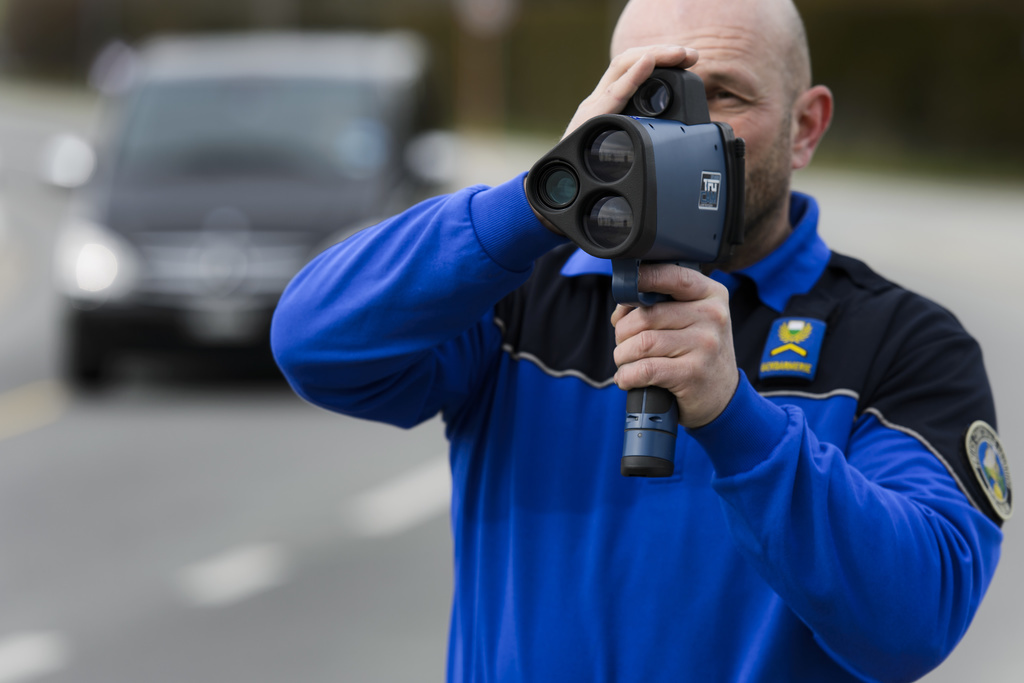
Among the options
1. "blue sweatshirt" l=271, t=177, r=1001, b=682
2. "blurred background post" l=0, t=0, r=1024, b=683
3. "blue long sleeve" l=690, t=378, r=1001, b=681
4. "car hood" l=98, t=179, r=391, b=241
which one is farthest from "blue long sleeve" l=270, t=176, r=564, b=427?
"car hood" l=98, t=179, r=391, b=241

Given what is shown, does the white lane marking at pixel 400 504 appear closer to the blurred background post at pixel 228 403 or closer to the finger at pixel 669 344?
the blurred background post at pixel 228 403

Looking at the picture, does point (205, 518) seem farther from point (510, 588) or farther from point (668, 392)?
point (668, 392)

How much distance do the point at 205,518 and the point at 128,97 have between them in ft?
14.0

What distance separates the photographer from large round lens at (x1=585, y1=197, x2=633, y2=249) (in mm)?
1762

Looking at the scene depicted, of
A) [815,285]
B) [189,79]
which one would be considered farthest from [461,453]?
[189,79]

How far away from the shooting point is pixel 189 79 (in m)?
9.77

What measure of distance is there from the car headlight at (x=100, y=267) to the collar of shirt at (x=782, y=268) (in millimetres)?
6841

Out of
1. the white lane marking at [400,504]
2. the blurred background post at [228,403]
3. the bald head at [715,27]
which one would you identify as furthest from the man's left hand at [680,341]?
the white lane marking at [400,504]

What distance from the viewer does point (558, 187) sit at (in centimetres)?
188

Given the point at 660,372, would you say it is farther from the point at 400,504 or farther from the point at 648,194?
the point at 400,504

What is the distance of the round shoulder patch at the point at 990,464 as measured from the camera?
2.06 meters

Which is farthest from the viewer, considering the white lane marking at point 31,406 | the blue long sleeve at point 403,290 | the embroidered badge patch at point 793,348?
the white lane marking at point 31,406

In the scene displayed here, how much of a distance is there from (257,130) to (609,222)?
8.10 m

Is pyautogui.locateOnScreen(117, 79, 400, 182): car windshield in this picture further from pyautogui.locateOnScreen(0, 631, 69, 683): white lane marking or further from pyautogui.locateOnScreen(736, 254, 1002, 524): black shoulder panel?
pyautogui.locateOnScreen(736, 254, 1002, 524): black shoulder panel
